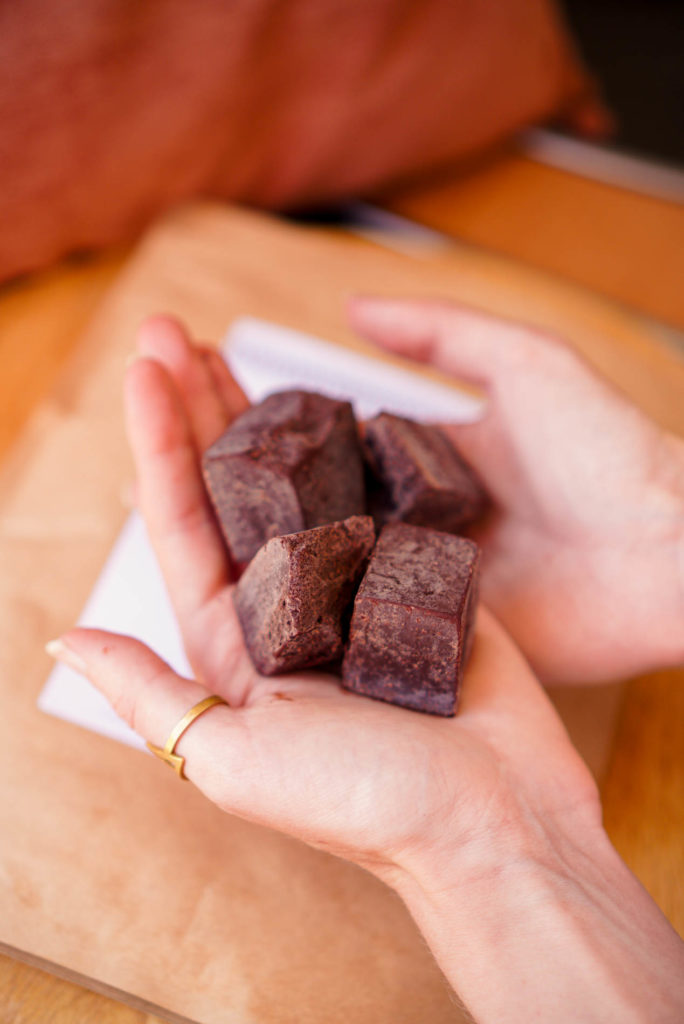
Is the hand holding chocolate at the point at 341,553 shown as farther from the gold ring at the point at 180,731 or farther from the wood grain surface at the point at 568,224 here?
the wood grain surface at the point at 568,224

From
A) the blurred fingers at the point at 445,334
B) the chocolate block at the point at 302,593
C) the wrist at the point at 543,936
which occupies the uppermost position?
the blurred fingers at the point at 445,334

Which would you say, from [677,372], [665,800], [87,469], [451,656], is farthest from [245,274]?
[665,800]

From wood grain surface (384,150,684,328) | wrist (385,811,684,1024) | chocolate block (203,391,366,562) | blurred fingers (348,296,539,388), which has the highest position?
wood grain surface (384,150,684,328)

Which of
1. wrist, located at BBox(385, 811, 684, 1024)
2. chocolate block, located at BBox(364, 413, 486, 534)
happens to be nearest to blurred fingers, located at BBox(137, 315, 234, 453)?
chocolate block, located at BBox(364, 413, 486, 534)

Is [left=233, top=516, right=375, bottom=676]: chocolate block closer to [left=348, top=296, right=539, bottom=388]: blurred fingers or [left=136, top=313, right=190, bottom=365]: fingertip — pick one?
[left=136, top=313, right=190, bottom=365]: fingertip

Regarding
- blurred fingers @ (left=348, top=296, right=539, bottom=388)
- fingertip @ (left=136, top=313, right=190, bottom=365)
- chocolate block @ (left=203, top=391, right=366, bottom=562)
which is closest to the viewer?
chocolate block @ (left=203, top=391, right=366, bottom=562)

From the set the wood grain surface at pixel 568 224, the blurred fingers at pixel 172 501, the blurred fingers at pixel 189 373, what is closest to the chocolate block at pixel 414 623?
the blurred fingers at pixel 172 501
